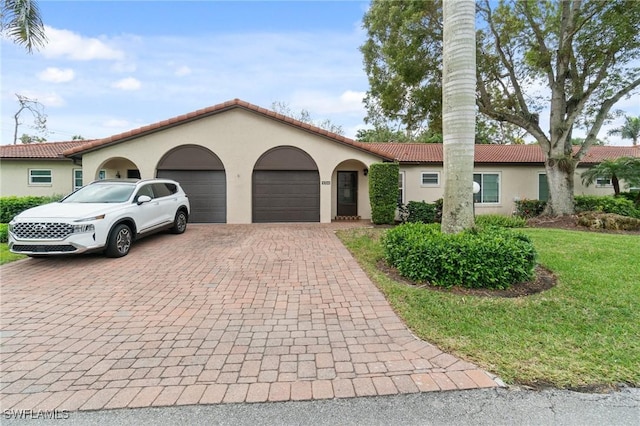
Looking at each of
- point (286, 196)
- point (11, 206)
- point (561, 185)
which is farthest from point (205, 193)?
point (561, 185)

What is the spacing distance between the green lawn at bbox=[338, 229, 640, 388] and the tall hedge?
6.00 m

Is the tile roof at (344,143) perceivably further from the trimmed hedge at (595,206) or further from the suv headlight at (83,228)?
the suv headlight at (83,228)

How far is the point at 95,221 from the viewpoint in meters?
6.33

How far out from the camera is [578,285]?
4.95 metres

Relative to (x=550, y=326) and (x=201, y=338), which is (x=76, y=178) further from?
(x=550, y=326)

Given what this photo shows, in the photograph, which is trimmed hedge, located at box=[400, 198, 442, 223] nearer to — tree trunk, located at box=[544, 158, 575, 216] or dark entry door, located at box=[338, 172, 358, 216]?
dark entry door, located at box=[338, 172, 358, 216]

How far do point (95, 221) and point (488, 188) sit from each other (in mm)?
16610

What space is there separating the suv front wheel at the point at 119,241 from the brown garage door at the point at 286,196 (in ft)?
18.4

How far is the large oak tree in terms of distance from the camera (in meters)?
10.9

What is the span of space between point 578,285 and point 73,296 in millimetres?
8124

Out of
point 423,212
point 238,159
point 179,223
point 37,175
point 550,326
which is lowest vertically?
point 550,326

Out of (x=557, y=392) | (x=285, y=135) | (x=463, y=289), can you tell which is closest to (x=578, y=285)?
(x=463, y=289)

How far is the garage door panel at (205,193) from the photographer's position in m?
12.3

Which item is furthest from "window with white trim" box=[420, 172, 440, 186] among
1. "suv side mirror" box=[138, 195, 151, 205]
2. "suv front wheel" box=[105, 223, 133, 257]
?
"suv front wheel" box=[105, 223, 133, 257]
